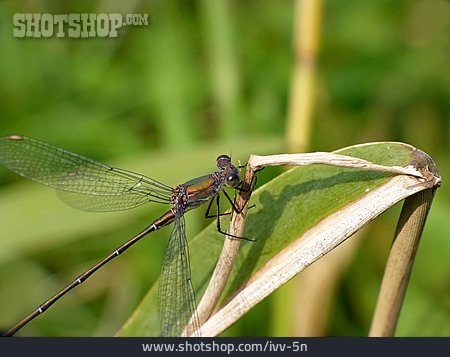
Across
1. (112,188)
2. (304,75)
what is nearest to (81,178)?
(112,188)

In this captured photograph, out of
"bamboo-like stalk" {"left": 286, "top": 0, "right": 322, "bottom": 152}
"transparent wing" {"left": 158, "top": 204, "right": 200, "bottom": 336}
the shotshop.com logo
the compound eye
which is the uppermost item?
the shotshop.com logo

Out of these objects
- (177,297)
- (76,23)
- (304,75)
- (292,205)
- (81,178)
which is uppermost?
(76,23)

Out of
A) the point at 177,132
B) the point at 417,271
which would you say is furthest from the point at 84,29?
the point at 417,271

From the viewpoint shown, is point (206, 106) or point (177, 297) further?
point (206, 106)

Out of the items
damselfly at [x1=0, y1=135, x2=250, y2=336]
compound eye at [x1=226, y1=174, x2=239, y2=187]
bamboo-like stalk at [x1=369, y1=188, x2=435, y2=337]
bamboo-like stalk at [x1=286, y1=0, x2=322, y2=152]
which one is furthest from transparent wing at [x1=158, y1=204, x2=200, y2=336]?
bamboo-like stalk at [x1=286, y1=0, x2=322, y2=152]

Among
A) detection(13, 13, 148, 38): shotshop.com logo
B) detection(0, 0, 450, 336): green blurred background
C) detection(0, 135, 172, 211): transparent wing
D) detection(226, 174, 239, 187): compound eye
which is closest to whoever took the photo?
detection(226, 174, 239, 187): compound eye

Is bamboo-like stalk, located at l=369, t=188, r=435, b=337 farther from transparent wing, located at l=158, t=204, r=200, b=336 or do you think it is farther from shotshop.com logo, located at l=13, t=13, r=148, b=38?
shotshop.com logo, located at l=13, t=13, r=148, b=38

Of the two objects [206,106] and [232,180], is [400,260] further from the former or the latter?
[206,106]

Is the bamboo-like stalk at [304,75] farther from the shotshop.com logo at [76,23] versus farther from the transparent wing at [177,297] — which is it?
the shotshop.com logo at [76,23]
